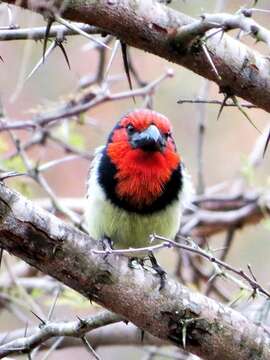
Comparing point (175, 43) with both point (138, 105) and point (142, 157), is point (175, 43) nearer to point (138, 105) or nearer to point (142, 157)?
point (142, 157)

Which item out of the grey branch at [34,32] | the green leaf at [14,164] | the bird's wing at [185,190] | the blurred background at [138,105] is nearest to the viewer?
the grey branch at [34,32]

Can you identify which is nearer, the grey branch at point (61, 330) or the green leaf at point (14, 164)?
the grey branch at point (61, 330)

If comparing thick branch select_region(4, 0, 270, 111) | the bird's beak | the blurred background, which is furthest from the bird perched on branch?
the blurred background

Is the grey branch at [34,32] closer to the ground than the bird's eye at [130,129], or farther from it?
farther from it

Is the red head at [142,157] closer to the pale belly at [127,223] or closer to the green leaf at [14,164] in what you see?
the pale belly at [127,223]

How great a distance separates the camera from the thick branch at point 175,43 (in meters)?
2.13

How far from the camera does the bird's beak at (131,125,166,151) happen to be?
365 centimetres

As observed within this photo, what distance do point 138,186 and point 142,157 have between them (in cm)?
15

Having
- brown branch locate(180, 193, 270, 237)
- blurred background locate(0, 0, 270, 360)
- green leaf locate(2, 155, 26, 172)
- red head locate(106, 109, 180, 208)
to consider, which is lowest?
blurred background locate(0, 0, 270, 360)

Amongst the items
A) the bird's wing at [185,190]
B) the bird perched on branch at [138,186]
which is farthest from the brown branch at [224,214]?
the bird perched on branch at [138,186]

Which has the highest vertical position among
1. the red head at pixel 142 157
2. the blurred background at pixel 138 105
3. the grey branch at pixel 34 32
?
the grey branch at pixel 34 32

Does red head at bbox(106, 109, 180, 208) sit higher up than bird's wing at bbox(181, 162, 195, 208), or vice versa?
red head at bbox(106, 109, 180, 208)

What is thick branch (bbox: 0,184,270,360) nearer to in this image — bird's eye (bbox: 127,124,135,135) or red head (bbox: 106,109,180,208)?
red head (bbox: 106,109,180,208)

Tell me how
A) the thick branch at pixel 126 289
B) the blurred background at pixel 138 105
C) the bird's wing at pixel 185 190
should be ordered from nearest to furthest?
the thick branch at pixel 126 289
the bird's wing at pixel 185 190
the blurred background at pixel 138 105
